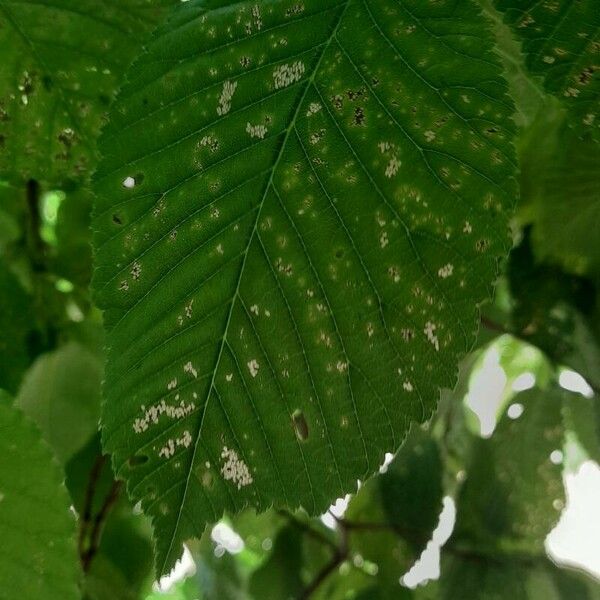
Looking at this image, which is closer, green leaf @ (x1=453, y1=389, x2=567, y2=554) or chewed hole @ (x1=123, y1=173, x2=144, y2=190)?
chewed hole @ (x1=123, y1=173, x2=144, y2=190)

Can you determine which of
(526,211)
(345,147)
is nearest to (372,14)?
(345,147)

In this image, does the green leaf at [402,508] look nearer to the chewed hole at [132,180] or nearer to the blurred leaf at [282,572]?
the blurred leaf at [282,572]

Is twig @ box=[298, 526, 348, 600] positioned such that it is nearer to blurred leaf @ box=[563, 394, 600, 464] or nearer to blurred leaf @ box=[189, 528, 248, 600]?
blurred leaf @ box=[189, 528, 248, 600]

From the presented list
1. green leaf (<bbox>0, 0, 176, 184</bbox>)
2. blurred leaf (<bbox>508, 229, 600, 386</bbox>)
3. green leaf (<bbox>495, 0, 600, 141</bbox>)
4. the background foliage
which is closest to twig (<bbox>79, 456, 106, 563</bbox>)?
the background foliage

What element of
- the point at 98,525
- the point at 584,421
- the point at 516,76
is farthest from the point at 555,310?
the point at 98,525

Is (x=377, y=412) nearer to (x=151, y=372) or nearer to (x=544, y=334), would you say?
(x=151, y=372)

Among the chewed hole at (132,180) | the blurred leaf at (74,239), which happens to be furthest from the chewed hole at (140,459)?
the blurred leaf at (74,239)
